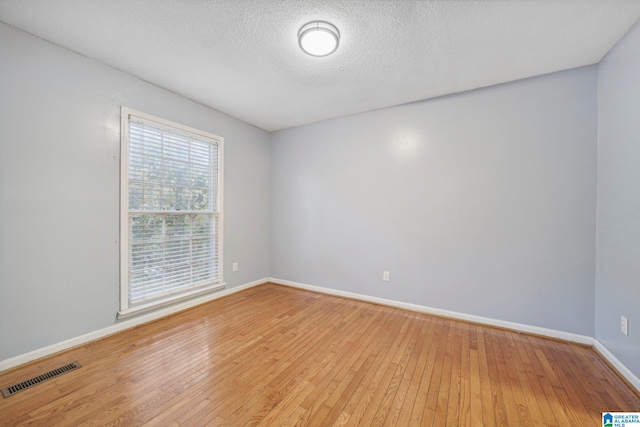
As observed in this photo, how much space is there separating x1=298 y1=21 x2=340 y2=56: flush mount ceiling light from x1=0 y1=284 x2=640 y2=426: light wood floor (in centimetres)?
259

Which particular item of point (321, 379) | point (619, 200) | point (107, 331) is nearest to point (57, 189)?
point (107, 331)

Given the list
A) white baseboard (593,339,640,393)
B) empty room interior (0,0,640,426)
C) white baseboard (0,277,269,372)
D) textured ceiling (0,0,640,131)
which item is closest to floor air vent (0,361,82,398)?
empty room interior (0,0,640,426)

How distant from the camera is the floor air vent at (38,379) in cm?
165

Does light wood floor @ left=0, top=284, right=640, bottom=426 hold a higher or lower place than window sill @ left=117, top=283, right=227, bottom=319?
lower

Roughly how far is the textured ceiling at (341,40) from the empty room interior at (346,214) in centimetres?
2

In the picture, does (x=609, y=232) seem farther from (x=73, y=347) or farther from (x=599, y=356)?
(x=73, y=347)

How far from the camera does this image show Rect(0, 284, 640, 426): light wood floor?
1.49m

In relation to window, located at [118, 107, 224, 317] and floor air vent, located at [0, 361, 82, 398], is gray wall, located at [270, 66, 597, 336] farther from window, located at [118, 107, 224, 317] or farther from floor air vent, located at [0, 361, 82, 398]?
floor air vent, located at [0, 361, 82, 398]

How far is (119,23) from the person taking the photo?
1.84 metres

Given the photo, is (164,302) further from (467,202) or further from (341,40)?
(467,202)

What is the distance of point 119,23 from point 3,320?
2404 millimetres

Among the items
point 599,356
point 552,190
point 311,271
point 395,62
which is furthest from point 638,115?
point 311,271

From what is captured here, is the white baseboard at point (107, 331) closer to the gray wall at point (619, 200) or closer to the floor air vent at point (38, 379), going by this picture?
the floor air vent at point (38, 379)

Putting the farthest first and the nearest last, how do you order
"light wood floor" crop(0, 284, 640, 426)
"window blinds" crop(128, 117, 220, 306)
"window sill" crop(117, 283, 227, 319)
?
→ "window blinds" crop(128, 117, 220, 306), "window sill" crop(117, 283, 227, 319), "light wood floor" crop(0, 284, 640, 426)
